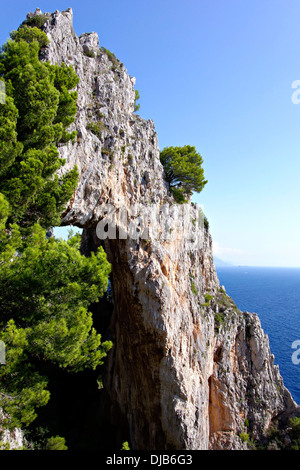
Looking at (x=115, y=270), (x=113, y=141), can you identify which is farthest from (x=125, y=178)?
(x=115, y=270)

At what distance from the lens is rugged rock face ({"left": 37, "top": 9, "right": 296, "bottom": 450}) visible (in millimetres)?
15749

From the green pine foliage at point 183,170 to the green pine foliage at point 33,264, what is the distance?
15590 millimetres

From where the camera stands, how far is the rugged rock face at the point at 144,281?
15749 millimetres

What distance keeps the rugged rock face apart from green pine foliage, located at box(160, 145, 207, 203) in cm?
243

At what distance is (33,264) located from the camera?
7586 millimetres

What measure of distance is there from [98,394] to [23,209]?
85.1 ft

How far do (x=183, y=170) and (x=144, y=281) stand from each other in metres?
11.9

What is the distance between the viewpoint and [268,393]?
26.6m

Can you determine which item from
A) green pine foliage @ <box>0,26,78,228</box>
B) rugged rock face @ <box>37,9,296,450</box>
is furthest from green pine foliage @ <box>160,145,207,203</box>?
green pine foliage @ <box>0,26,78,228</box>

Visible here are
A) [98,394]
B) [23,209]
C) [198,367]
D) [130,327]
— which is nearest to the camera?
[23,209]

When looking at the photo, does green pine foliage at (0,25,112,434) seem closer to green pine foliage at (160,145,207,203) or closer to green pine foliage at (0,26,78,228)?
green pine foliage at (0,26,78,228)

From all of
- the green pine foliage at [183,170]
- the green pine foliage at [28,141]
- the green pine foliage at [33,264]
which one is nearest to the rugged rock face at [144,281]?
the green pine foliage at [183,170]

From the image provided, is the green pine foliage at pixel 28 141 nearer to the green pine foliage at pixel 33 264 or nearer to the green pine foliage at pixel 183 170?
the green pine foliage at pixel 33 264

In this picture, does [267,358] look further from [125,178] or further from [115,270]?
[125,178]
